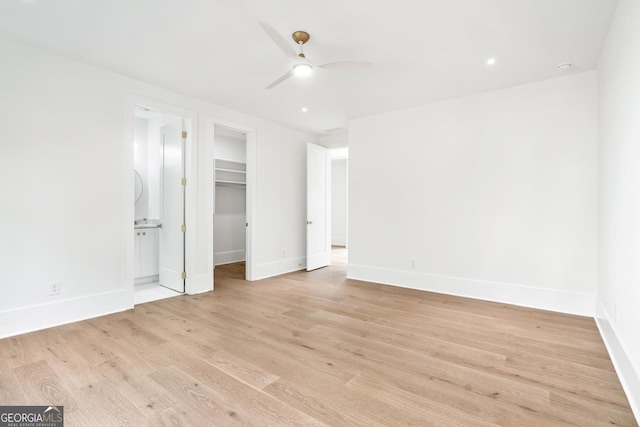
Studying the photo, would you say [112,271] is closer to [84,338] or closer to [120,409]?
[84,338]

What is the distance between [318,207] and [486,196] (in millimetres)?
2969

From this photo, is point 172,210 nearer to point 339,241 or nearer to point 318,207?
point 318,207

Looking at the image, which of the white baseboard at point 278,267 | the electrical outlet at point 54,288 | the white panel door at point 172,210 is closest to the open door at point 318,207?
the white baseboard at point 278,267

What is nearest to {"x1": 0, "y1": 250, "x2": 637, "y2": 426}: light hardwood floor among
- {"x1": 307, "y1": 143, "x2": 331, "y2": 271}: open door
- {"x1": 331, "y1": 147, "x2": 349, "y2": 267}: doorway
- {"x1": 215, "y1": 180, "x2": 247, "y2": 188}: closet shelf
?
{"x1": 307, "y1": 143, "x2": 331, "y2": 271}: open door

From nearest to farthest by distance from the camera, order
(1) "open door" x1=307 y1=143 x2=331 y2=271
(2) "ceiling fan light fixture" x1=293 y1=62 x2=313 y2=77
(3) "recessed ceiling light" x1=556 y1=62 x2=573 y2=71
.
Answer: (2) "ceiling fan light fixture" x1=293 y1=62 x2=313 y2=77, (3) "recessed ceiling light" x1=556 y1=62 x2=573 y2=71, (1) "open door" x1=307 y1=143 x2=331 y2=271

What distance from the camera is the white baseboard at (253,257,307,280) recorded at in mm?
5095

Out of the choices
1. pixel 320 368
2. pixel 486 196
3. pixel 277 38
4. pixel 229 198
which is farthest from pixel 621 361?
pixel 229 198

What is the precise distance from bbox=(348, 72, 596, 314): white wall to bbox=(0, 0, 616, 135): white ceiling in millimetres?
439

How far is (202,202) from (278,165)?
1.63 m

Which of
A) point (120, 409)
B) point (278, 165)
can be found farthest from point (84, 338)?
point (278, 165)

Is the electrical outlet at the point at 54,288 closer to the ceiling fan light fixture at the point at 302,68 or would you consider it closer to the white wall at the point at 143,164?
the white wall at the point at 143,164

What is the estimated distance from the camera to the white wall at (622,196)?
1853mm

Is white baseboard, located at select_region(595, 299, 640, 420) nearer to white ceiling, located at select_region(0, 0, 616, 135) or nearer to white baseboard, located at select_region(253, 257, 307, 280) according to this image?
white ceiling, located at select_region(0, 0, 616, 135)

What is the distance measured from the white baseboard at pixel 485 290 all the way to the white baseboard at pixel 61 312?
3240 mm
